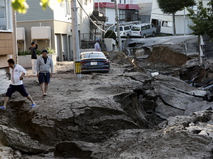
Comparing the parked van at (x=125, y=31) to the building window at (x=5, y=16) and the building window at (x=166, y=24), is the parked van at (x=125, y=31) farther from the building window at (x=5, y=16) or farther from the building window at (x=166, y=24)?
the building window at (x=5, y=16)

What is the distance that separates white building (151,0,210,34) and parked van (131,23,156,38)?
17.1 ft

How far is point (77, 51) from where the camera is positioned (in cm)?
1791

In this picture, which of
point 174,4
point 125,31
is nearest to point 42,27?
point 125,31

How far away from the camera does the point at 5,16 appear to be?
1345 cm

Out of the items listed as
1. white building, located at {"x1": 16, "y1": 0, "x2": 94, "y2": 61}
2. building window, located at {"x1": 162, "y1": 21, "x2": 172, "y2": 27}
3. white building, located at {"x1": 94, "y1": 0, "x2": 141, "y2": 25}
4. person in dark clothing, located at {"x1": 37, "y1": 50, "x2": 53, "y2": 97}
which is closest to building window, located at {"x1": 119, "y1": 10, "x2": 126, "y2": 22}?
white building, located at {"x1": 94, "y1": 0, "x2": 141, "y2": 25}

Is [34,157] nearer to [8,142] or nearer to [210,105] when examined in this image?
[8,142]

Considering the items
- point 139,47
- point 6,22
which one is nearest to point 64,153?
point 6,22

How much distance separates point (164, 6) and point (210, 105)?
38.0m

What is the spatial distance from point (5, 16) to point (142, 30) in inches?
1484

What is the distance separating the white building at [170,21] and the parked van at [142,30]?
17.1 feet

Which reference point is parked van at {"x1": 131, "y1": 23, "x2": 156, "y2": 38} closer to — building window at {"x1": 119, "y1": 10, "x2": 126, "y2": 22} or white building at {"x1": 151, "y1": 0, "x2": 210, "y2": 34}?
white building at {"x1": 151, "y1": 0, "x2": 210, "y2": 34}

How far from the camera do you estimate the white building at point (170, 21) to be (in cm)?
5344

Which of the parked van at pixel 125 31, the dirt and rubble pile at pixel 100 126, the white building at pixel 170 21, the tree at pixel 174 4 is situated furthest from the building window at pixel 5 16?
the white building at pixel 170 21

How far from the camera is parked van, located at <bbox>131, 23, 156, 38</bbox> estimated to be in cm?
4877
